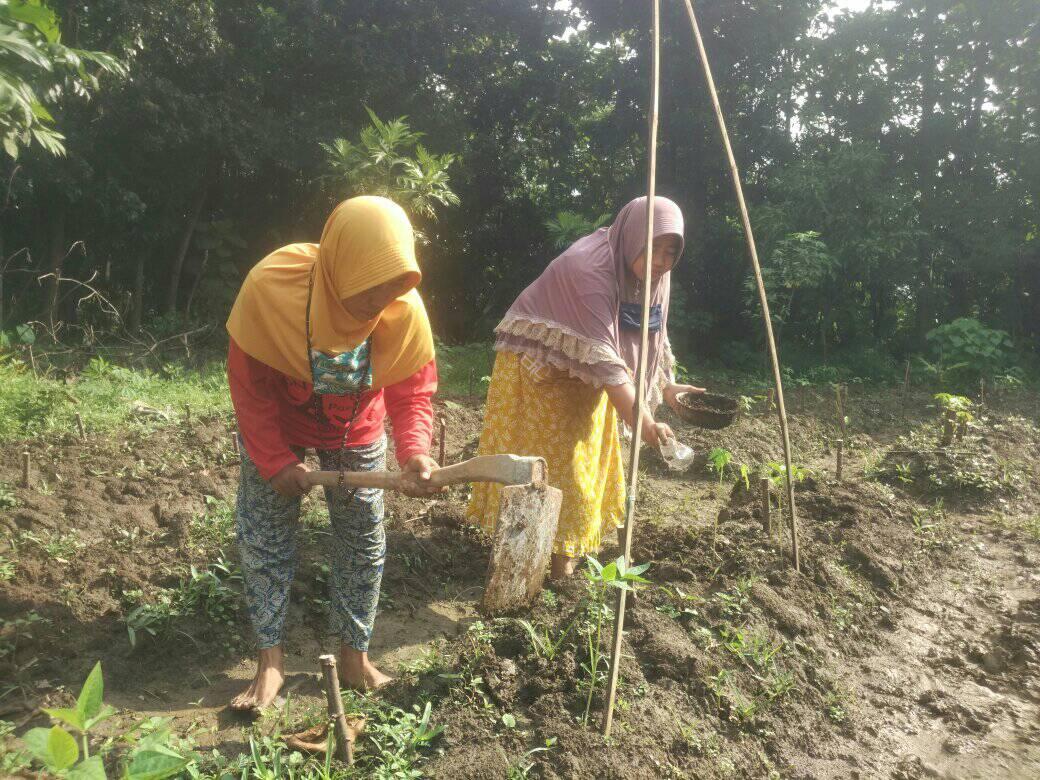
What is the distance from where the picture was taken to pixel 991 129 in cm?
1117

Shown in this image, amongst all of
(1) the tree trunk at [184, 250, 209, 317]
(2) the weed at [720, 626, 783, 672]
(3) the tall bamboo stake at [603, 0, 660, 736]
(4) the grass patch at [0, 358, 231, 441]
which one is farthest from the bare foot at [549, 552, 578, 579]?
(1) the tree trunk at [184, 250, 209, 317]

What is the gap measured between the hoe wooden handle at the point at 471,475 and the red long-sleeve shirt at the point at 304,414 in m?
0.14

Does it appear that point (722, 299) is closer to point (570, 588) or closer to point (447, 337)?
point (447, 337)

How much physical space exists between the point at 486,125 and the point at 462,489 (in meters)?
8.76

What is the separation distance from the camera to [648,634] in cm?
264

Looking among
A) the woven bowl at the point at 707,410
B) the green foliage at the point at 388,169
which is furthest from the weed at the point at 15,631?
the green foliage at the point at 388,169

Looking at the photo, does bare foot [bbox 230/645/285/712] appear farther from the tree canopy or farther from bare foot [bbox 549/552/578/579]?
the tree canopy

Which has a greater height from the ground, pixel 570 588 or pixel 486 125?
pixel 486 125

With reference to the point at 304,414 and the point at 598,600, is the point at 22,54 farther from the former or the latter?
the point at 598,600

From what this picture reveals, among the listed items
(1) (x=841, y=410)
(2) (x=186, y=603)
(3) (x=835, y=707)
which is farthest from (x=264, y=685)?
(1) (x=841, y=410)

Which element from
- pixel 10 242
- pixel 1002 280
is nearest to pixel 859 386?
pixel 1002 280

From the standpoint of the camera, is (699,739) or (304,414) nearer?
(699,739)

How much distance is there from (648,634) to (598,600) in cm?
20

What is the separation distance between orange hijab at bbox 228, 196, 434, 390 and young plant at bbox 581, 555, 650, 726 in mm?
850
